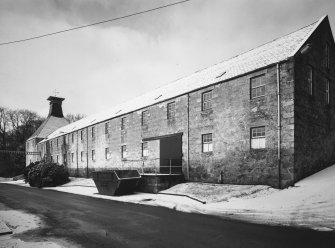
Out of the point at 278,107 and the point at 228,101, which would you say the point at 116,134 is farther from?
the point at 278,107

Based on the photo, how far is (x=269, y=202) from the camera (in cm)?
1212

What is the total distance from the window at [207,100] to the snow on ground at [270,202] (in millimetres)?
5396

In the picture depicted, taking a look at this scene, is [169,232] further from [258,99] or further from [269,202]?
[258,99]

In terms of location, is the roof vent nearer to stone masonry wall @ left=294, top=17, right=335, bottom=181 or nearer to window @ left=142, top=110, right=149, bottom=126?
stone masonry wall @ left=294, top=17, right=335, bottom=181

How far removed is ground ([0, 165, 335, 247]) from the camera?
975cm

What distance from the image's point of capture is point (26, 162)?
62312mm

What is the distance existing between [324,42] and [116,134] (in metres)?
20.5

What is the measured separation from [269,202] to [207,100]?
29.7 feet

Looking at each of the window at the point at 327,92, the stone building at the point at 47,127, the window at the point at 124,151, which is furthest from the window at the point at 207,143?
the stone building at the point at 47,127

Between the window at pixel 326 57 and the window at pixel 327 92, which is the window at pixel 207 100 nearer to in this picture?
the window at pixel 327 92

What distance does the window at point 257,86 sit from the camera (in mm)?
16047

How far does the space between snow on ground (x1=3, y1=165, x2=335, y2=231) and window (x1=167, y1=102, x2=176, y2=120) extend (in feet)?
22.5

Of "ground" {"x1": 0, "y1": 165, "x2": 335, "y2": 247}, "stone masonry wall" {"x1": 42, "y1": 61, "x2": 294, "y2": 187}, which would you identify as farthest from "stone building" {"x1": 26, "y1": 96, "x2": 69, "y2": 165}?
"ground" {"x1": 0, "y1": 165, "x2": 335, "y2": 247}

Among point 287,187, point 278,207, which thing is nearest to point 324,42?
point 287,187
